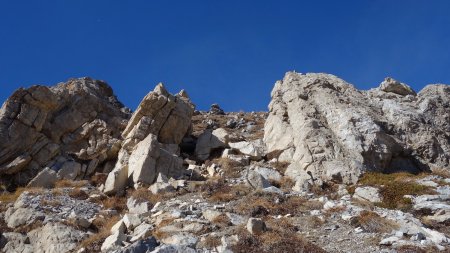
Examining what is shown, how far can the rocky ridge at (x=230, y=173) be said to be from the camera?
18891 mm

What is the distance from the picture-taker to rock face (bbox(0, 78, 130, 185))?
32594 mm

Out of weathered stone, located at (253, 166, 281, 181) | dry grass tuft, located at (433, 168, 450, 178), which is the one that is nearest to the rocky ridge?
weathered stone, located at (253, 166, 281, 181)

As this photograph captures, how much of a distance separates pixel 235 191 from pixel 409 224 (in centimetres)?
959

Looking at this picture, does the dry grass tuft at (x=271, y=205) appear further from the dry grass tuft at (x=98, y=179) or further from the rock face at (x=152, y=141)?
the dry grass tuft at (x=98, y=179)

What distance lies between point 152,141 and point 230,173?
560cm

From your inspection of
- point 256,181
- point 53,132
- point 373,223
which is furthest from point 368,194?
point 53,132

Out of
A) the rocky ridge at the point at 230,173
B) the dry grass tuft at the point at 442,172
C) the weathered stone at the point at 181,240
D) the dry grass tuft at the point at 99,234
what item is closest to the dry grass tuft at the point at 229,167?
the rocky ridge at the point at 230,173

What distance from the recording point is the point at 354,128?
103ft

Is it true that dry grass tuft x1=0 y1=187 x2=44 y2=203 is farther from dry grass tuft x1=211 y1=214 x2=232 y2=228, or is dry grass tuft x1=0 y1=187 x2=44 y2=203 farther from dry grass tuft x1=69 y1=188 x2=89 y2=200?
dry grass tuft x1=211 y1=214 x2=232 y2=228

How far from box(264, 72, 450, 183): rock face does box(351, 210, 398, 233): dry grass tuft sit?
756 cm

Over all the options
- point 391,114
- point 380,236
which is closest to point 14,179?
point 380,236

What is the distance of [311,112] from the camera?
34.1 meters

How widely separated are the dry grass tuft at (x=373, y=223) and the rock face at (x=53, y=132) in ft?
67.1

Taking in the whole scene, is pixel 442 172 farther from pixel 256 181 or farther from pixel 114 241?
pixel 114 241
